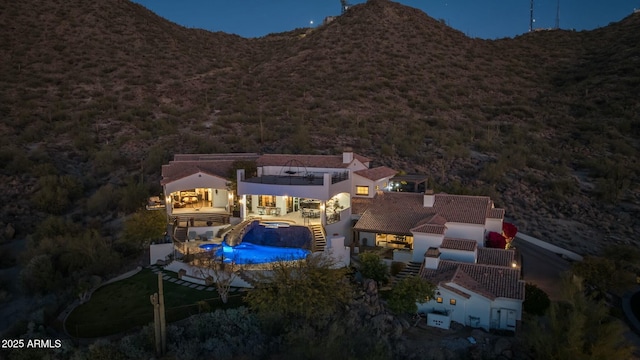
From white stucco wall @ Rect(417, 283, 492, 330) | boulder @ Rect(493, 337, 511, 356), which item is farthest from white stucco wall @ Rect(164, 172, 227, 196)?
boulder @ Rect(493, 337, 511, 356)

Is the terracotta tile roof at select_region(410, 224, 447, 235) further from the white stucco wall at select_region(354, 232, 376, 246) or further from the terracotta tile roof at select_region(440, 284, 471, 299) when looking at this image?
the terracotta tile roof at select_region(440, 284, 471, 299)

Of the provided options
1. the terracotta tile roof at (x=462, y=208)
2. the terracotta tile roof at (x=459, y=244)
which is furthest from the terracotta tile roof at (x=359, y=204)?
the terracotta tile roof at (x=459, y=244)

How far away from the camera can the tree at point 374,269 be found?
2033cm

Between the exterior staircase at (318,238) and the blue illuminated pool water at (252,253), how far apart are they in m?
0.83

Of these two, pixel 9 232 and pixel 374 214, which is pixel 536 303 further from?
pixel 9 232

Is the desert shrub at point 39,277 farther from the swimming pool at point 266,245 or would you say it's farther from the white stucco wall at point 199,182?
the white stucco wall at point 199,182

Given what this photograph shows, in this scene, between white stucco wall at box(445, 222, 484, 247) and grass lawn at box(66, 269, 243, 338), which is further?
white stucco wall at box(445, 222, 484, 247)

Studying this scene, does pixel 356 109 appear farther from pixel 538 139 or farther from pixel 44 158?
pixel 44 158

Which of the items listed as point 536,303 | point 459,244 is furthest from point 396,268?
point 536,303

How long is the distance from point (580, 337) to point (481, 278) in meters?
4.89

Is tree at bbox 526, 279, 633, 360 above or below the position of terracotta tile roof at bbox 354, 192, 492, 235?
below

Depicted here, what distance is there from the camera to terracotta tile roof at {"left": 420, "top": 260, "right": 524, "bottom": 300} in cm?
1803

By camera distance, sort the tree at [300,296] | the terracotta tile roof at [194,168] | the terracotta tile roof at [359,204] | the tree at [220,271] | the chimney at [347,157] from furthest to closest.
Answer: the terracotta tile roof at [194,168], the chimney at [347,157], the terracotta tile roof at [359,204], the tree at [220,271], the tree at [300,296]

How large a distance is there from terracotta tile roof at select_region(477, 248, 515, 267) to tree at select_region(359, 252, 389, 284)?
4.83 meters
